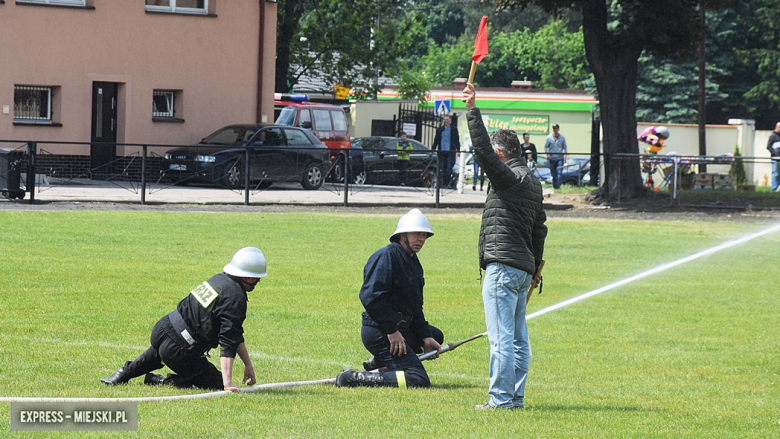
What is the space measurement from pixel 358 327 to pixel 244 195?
1374cm

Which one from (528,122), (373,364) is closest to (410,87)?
(528,122)

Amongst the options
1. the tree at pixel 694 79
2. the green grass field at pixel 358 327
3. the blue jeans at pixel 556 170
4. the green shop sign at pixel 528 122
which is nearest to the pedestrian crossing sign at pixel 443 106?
the blue jeans at pixel 556 170

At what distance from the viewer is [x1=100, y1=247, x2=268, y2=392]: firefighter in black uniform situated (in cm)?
726

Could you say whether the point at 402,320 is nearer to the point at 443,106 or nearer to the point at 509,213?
the point at 509,213

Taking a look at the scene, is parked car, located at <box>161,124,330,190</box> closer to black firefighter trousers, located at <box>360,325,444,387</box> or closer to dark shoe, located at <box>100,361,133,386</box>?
black firefighter trousers, located at <box>360,325,444,387</box>

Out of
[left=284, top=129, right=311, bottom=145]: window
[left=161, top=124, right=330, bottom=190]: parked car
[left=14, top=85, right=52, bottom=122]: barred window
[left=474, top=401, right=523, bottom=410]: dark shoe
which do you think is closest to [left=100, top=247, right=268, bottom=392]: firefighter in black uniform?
[left=474, top=401, right=523, bottom=410]: dark shoe

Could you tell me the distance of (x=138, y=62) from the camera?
29.8 meters

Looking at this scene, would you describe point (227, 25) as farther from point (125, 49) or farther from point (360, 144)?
point (360, 144)

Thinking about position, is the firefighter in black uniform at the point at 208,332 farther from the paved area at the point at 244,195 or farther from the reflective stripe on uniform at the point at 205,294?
the paved area at the point at 244,195

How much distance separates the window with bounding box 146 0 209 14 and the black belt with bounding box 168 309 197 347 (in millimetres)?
23875

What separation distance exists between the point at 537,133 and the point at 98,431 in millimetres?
49466

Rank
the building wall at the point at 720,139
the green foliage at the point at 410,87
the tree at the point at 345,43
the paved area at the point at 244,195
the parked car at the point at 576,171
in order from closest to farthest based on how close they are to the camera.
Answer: the paved area at the point at 244,195 < the parked car at the point at 576,171 < the tree at the point at 345,43 < the building wall at the point at 720,139 < the green foliage at the point at 410,87

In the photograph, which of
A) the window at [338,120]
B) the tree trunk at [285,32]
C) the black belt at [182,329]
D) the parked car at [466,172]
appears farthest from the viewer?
the tree trunk at [285,32]

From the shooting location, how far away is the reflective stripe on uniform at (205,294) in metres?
7.31
